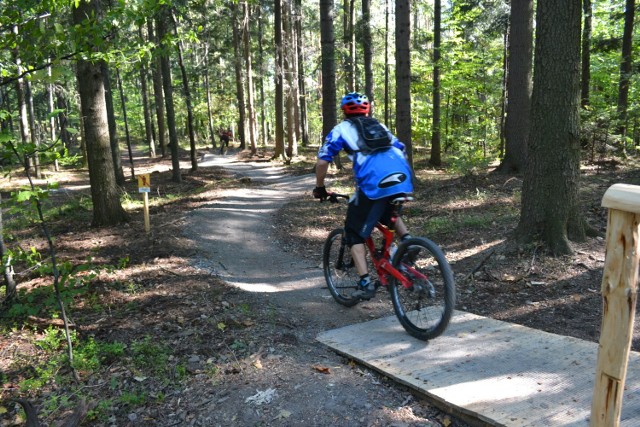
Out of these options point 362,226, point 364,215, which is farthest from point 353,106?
point 362,226

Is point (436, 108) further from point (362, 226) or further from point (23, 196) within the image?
point (23, 196)

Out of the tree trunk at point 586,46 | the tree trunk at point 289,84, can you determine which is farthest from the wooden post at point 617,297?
the tree trunk at point 289,84

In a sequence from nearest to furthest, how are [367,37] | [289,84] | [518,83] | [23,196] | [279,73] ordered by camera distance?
[23,196], [518,83], [367,37], [279,73], [289,84]

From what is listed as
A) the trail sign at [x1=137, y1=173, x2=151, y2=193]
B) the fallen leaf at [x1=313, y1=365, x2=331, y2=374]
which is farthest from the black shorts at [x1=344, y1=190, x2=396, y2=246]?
the trail sign at [x1=137, y1=173, x2=151, y2=193]

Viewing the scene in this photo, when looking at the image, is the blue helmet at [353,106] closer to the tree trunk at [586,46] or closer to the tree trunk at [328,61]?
the tree trunk at [328,61]

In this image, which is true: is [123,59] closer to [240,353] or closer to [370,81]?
[240,353]

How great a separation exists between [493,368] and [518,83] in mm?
11244

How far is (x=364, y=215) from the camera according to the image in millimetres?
4621

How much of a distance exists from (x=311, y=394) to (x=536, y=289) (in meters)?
3.54

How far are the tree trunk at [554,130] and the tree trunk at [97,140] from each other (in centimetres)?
824

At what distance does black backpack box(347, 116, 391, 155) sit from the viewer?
439cm

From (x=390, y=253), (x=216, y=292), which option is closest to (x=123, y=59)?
(x=216, y=292)

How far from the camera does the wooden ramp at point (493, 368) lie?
295 cm

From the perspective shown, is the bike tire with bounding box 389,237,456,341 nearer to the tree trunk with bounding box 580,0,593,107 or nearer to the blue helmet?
the blue helmet
